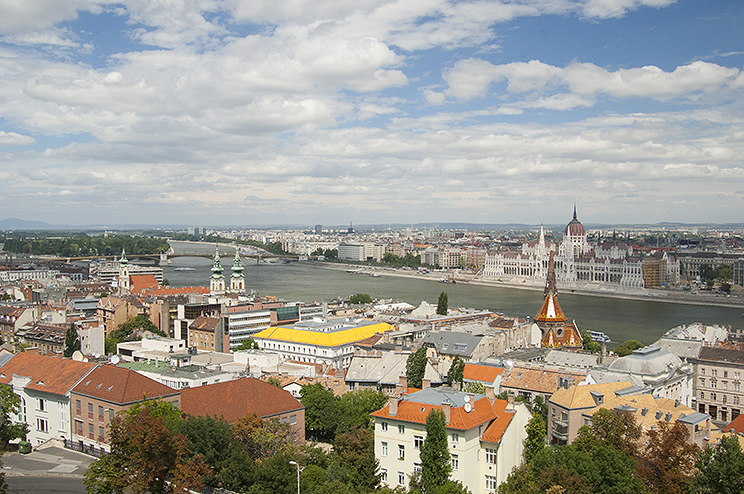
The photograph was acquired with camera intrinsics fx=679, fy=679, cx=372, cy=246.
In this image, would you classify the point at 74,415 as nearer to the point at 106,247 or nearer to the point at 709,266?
the point at 709,266

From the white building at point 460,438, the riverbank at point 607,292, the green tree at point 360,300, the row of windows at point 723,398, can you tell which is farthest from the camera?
the riverbank at point 607,292

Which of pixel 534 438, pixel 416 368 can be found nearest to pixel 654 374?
pixel 416 368

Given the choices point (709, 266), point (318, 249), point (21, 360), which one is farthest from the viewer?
point (318, 249)

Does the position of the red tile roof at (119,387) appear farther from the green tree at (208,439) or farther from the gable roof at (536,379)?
the gable roof at (536,379)

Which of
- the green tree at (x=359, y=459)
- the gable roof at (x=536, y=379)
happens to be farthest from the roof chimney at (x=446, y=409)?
the gable roof at (x=536, y=379)

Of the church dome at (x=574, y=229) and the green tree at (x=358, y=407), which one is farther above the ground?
the church dome at (x=574, y=229)

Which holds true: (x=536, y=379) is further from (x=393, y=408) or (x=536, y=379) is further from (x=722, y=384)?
(x=393, y=408)

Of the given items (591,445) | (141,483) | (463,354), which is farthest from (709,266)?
(141,483)

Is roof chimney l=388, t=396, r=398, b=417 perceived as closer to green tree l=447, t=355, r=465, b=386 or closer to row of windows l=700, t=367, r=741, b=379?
green tree l=447, t=355, r=465, b=386
